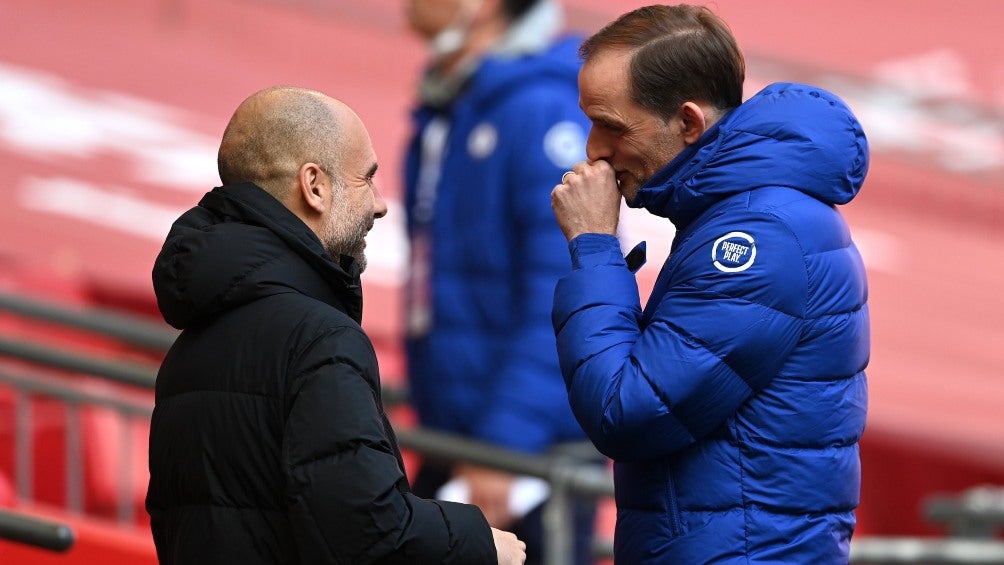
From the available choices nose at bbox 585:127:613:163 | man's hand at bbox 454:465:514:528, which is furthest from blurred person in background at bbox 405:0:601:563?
nose at bbox 585:127:613:163

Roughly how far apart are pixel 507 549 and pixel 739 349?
0.51 metres

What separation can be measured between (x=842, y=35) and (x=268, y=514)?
6738 millimetres

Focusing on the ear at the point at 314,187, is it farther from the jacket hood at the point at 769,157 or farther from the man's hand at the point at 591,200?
the jacket hood at the point at 769,157

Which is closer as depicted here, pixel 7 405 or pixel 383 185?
pixel 7 405

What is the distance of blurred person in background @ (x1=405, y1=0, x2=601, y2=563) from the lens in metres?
4.34

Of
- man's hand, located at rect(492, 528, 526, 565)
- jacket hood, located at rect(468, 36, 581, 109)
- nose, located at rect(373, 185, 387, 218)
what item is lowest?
man's hand, located at rect(492, 528, 526, 565)

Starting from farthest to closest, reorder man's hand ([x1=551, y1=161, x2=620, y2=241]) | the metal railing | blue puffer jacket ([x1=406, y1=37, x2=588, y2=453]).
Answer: the metal railing
blue puffer jacket ([x1=406, y1=37, x2=588, y2=453])
man's hand ([x1=551, y1=161, x2=620, y2=241])

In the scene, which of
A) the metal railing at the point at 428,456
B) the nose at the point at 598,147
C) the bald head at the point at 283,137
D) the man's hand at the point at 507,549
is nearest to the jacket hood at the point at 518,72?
the metal railing at the point at 428,456

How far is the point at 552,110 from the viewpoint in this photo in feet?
14.8

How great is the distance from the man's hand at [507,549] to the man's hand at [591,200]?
50 cm

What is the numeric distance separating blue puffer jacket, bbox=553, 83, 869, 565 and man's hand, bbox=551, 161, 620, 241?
66 millimetres

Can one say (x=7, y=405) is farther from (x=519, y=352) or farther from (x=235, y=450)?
(x=235, y=450)

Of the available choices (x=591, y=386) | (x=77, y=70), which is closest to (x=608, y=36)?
(x=591, y=386)

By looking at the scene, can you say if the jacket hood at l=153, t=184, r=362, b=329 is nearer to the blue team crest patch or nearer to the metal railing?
the blue team crest patch
